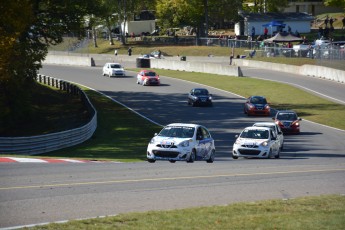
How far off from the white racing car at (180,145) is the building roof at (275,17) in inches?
3066

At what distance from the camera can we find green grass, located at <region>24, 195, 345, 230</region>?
12.3 meters

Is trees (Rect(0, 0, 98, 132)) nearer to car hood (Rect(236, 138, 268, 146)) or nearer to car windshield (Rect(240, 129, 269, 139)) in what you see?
car windshield (Rect(240, 129, 269, 139))

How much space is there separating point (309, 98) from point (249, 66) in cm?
2479

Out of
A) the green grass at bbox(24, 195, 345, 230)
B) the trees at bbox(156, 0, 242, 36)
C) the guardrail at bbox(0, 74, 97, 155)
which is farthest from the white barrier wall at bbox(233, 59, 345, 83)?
the green grass at bbox(24, 195, 345, 230)

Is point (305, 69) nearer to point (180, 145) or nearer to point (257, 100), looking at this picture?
point (257, 100)

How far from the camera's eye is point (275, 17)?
103938 millimetres

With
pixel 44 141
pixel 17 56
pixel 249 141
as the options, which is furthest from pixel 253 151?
pixel 17 56

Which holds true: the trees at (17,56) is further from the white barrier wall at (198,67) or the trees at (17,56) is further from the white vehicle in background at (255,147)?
the white barrier wall at (198,67)

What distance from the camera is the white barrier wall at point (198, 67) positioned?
74750 mm

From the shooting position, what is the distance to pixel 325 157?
31141 mm

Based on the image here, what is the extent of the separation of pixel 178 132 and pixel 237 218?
1335 centimetres

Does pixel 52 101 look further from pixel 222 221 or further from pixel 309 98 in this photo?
pixel 222 221

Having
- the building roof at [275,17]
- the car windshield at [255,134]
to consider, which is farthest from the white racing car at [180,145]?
the building roof at [275,17]

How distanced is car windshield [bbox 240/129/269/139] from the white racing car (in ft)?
12.7
